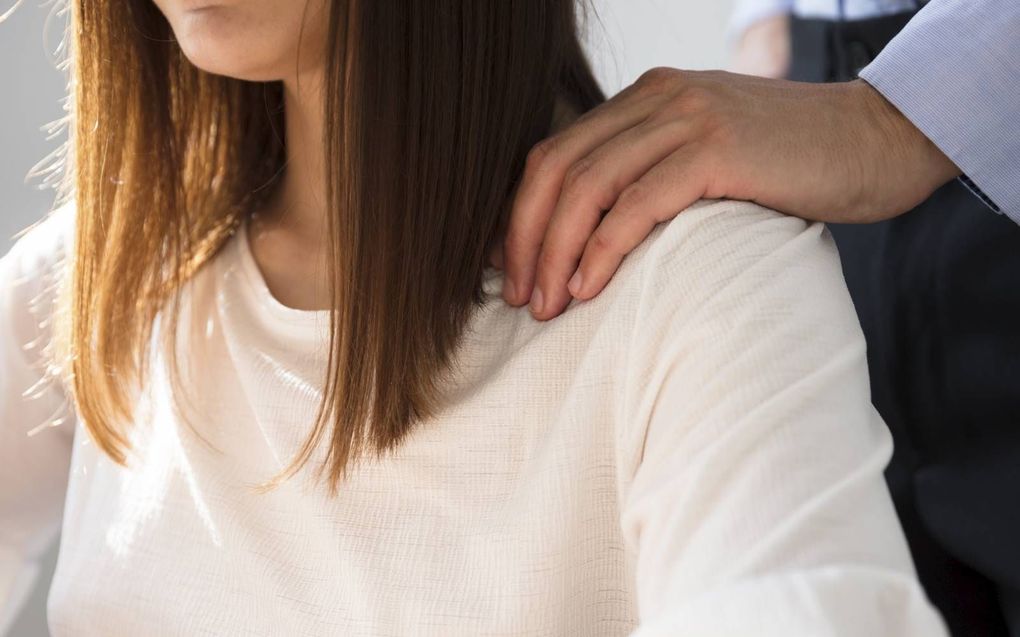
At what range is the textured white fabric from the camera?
596 mm

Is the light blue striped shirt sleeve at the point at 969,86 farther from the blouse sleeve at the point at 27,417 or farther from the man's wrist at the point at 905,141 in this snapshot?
the blouse sleeve at the point at 27,417

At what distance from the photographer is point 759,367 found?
2.18 feet

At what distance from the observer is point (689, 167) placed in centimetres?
78

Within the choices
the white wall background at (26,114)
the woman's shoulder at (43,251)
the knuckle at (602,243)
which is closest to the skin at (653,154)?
the knuckle at (602,243)

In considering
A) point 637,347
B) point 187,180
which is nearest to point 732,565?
point 637,347

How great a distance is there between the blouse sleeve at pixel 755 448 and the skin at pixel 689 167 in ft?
0.09

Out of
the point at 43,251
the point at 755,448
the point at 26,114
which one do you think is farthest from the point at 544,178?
the point at 26,114

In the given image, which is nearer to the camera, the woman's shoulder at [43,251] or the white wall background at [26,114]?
the woman's shoulder at [43,251]

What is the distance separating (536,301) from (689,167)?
0.47ft

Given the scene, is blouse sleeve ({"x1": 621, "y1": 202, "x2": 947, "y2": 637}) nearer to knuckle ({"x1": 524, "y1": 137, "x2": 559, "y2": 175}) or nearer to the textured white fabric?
the textured white fabric

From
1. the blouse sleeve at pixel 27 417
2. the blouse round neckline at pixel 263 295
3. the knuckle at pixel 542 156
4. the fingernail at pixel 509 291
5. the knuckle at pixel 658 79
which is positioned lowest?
the blouse sleeve at pixel 27 417

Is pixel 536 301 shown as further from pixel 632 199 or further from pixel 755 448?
pixel 755 448

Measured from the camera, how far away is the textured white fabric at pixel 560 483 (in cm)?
60

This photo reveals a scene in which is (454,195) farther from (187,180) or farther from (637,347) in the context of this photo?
(187,180)
